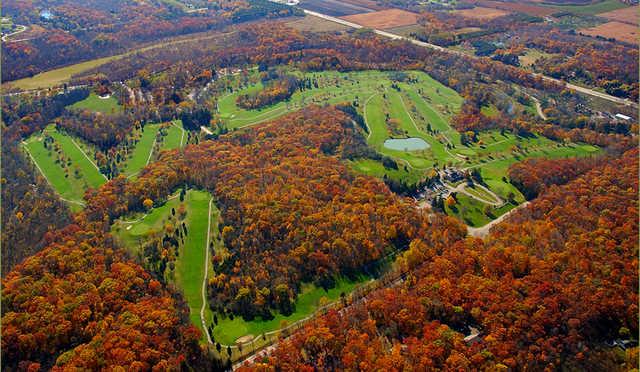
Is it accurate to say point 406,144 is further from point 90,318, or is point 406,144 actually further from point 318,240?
point 90,318

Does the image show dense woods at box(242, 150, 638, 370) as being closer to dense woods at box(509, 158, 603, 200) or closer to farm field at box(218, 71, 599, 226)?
farm field at box(218, 71, 599, 226)

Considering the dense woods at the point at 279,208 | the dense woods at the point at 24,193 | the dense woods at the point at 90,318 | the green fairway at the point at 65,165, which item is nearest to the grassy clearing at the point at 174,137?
the dense woods at the point at 279,208

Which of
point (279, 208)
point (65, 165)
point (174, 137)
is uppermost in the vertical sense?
point (279, 208)

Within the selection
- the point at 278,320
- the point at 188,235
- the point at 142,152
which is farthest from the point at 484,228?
the point at 142,152

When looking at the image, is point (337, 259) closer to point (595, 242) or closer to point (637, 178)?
point (595, 242)

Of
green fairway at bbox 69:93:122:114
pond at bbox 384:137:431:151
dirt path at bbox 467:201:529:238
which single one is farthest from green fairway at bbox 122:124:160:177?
dirt path at bbox 467:201:529:238

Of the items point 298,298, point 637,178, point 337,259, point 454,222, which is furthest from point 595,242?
point 298,298
